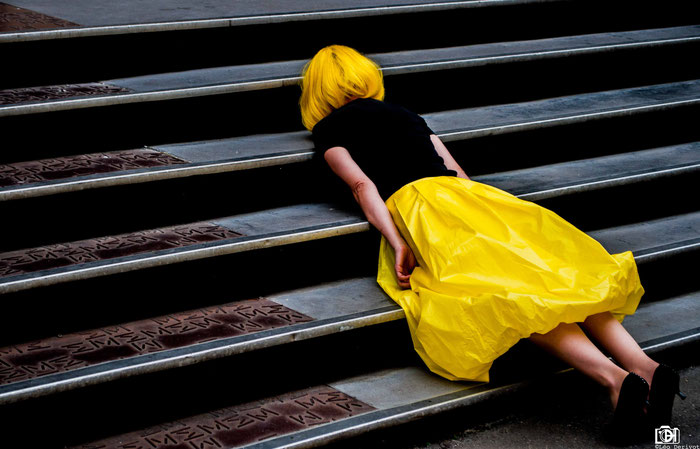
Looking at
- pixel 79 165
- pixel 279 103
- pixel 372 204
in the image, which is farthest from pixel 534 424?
pixel 79 165

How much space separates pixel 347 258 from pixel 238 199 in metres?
0.47

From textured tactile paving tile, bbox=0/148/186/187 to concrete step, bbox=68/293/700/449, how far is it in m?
0.99

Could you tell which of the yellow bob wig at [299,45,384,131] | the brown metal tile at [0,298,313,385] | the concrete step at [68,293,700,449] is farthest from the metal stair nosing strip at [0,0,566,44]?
the concrete step at [68,293,700,449]

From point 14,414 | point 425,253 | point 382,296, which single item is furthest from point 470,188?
point 14,414

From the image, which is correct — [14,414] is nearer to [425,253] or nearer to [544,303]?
[425,253]

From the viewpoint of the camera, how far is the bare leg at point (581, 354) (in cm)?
242

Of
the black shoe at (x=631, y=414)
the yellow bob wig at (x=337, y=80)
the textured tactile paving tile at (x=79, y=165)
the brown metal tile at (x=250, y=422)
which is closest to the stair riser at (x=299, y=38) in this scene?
the textured tactile paving tile at (x=79, y=165)

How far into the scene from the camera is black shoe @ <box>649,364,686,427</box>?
2363mm

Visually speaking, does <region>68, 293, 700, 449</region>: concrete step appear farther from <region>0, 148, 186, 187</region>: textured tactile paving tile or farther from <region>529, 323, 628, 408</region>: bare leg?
<region>0, 148, 186, 187</region>: textured tactile paving tile

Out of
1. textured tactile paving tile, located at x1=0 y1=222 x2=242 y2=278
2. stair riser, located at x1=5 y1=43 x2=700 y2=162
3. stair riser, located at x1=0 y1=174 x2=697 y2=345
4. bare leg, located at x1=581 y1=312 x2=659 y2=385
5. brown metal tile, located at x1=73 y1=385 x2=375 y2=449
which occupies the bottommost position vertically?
brown metal tile, located at x1=73 y1=385 x2=375 y2=449

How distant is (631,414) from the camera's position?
2.40 m

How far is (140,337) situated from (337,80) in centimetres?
118

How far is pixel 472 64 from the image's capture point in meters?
3.81

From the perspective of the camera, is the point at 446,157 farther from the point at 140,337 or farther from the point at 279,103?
the point at 140,337
